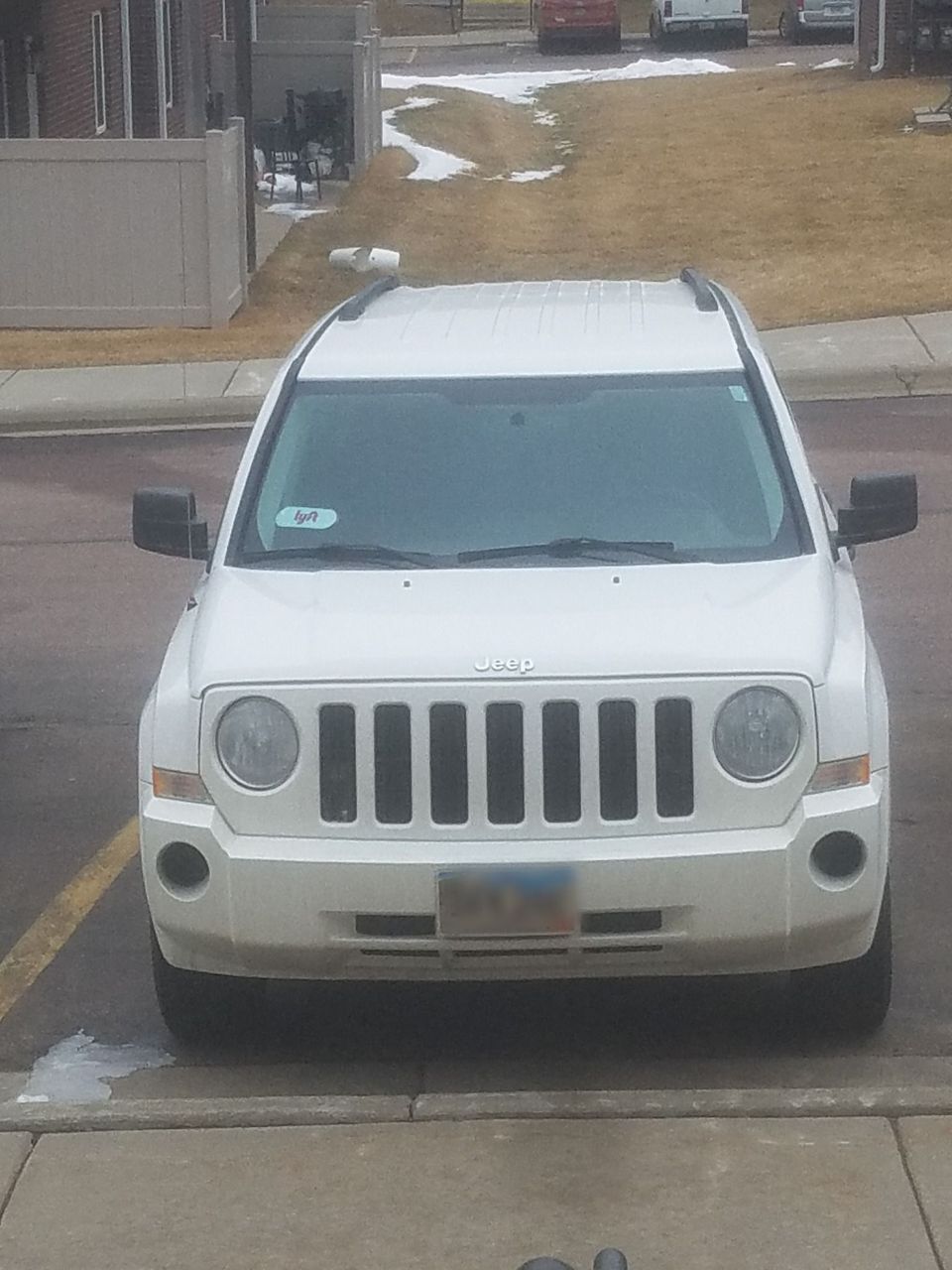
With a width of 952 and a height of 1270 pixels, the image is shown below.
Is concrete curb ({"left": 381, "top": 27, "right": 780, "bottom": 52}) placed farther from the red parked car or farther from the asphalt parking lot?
the asphalt parking lot

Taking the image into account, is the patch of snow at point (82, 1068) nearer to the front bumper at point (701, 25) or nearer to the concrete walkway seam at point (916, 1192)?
the concrete walkway seam at point (916, 1192)

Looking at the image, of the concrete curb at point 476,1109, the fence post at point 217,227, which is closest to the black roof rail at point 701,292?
the concrete curb at point 476,1109

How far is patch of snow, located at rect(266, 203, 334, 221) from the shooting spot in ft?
88.8

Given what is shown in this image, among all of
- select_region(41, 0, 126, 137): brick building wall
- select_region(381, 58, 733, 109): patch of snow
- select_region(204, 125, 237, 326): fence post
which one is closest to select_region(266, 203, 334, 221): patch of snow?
select_region(41, 0, 126, 137): brick building wall

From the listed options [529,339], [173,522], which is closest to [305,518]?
[173,522]

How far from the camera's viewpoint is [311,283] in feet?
74.1

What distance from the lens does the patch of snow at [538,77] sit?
43250mm

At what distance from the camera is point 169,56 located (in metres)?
31.2

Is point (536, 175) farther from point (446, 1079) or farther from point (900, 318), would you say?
point (446, 1079)

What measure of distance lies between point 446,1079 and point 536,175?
2776 cm

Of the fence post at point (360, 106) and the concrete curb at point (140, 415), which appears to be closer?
the concrete curb at point (140, 415)

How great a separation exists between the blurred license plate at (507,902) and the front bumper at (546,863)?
3 centimetres

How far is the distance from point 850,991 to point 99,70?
77.3 feet

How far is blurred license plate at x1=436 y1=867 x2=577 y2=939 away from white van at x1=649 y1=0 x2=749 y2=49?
48628 millimetres
